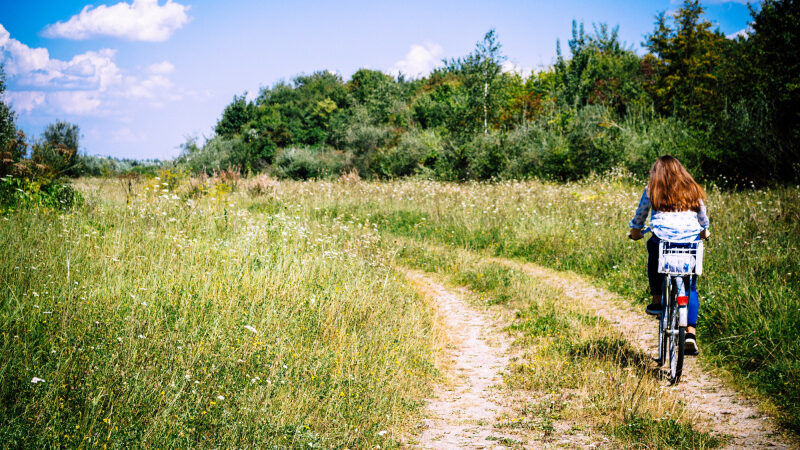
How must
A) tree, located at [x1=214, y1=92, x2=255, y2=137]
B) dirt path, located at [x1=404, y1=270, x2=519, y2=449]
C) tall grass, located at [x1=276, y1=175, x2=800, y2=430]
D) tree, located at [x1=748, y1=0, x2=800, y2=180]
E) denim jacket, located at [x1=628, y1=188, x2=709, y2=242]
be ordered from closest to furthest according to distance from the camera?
dirt path, located at [x1=404, y1=270, x2=519, y2=449]
denim jacket, located at [x1=628, y1=188, x2=709, y2=242]
tall grass, located at [x1=276, y1=175, x2=800, y2=430]
tree, located at [x1=748, y1=0, x2=800, y2=180]
tree, located at [x1=214, y1=92, x2=255, y2=137]

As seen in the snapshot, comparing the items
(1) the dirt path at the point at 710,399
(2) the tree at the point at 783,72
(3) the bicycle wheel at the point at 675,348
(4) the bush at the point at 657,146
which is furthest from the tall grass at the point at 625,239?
(2) the tree at the point at 783,72

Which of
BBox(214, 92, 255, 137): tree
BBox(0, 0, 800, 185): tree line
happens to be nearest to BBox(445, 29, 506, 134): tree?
BBox(0, 0, 800, 185): tree line

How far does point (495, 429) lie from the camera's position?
4.10 metres

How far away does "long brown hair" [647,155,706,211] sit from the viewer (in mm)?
4758

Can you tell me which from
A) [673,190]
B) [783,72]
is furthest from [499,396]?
[783,72]

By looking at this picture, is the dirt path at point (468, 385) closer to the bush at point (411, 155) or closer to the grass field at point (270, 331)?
the grass field at point (270, 331)

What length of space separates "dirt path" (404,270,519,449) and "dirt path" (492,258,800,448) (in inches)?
66.7

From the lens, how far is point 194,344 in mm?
4105

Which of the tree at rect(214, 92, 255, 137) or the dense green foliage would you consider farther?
the tree at rect(214, 92, 255, 137)

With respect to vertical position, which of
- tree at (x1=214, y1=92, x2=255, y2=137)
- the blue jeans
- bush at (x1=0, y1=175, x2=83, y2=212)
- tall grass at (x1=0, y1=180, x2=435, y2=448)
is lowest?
tall grass at (x1=0, y1=180, x2=435, y2=448)

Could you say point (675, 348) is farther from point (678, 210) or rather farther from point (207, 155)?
point (207, 155)

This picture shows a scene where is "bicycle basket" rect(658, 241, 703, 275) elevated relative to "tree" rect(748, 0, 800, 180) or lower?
lower

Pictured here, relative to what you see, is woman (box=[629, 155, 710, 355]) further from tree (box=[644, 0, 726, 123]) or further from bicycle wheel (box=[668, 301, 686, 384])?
tree (box=[644, 0, 726, 123])

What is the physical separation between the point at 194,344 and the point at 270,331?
832 mm
